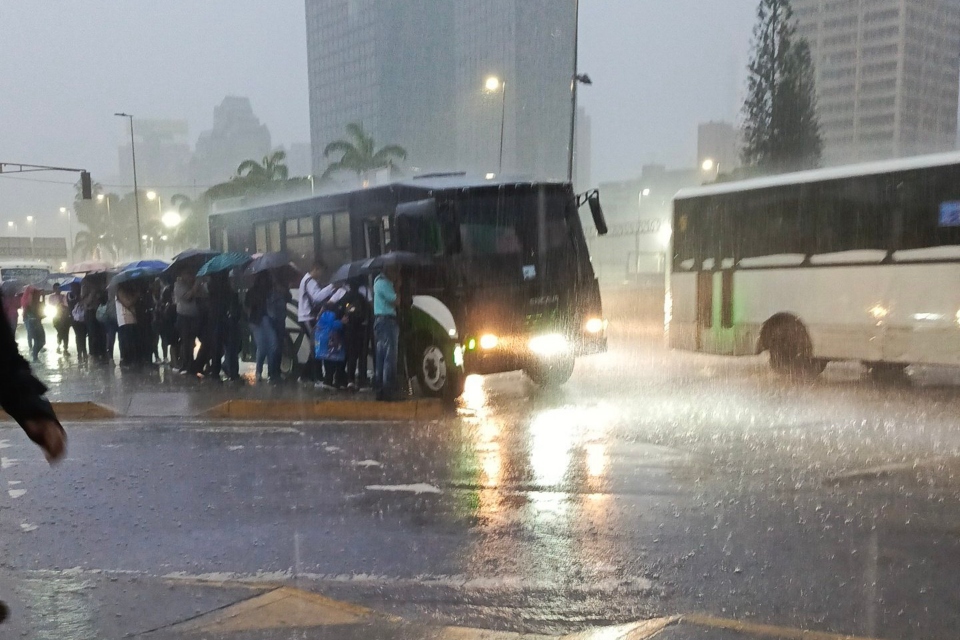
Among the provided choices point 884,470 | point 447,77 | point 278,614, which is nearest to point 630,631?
point 278,614

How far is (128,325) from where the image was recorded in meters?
17.0

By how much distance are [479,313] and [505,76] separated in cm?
2502

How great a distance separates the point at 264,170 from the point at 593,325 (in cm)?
3915

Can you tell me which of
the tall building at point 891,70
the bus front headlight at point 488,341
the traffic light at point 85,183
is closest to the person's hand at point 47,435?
the bus front headlight at point 488,341

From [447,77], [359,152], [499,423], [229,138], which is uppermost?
[229,138]

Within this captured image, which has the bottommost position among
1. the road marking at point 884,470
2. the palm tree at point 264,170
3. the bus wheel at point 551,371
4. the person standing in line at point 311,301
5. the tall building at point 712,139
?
the road marking at point 884,470

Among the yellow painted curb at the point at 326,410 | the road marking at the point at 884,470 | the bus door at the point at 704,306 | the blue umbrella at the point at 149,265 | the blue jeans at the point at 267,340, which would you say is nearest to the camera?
the road marking at the point at 884,470

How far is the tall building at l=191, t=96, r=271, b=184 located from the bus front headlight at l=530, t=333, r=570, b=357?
182ft

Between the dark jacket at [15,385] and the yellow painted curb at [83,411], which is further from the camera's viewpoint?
the yellow painted curb at [83,411]

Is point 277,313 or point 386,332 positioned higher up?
point 277,313

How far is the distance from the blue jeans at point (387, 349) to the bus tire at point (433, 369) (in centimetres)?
74

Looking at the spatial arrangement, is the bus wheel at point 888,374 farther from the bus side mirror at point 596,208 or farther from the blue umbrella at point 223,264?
the blue umbrella at point 223,264

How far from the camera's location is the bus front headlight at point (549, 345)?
1248 cm

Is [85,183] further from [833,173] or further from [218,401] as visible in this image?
[833,173]
